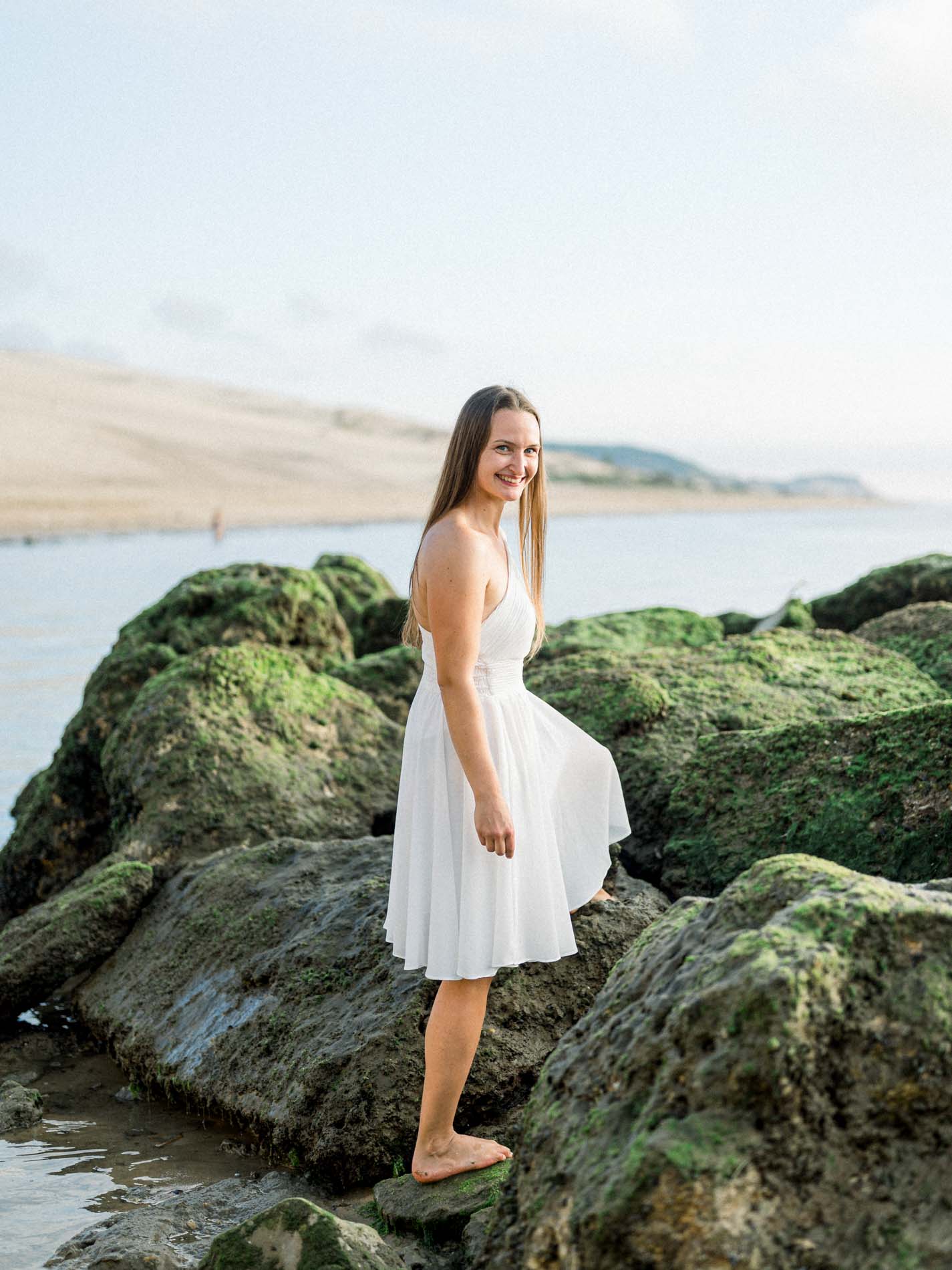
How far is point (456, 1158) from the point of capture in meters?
3.86

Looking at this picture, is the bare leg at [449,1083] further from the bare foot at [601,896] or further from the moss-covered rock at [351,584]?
the moss-covered rock at [351,584]

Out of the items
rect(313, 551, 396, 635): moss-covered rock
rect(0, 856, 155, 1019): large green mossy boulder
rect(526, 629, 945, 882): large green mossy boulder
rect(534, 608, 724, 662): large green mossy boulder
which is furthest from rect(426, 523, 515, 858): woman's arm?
rect(313, 551, 396, 635): moss-covered rock

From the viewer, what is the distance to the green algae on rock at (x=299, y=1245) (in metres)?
3.18

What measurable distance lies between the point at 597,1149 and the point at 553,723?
1.78 m

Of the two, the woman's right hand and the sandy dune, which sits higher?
the sandy dune

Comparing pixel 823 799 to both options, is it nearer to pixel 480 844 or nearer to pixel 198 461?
pixel 480 844

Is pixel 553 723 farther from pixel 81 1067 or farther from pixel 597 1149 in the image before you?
pixel 81 1067

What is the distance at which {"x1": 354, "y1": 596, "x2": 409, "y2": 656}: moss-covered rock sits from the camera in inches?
422

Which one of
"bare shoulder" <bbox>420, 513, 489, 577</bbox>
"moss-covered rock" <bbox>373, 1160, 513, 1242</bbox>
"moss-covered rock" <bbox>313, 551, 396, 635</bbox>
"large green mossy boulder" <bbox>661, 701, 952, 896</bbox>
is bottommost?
"moss-covered rock" <bbox>373, 1160, 513, 1242</bbox>

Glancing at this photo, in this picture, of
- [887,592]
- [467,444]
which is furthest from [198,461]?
[467,444]

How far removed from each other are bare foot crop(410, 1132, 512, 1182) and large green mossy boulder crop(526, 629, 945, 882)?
1732mm

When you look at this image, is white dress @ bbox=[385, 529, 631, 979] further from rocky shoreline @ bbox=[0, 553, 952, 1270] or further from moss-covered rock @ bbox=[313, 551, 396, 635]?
moss-covered rock @ bbox=[313, 551, 396, 635]

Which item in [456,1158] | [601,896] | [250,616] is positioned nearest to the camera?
[456,1158]

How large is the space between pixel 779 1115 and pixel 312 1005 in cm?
257
